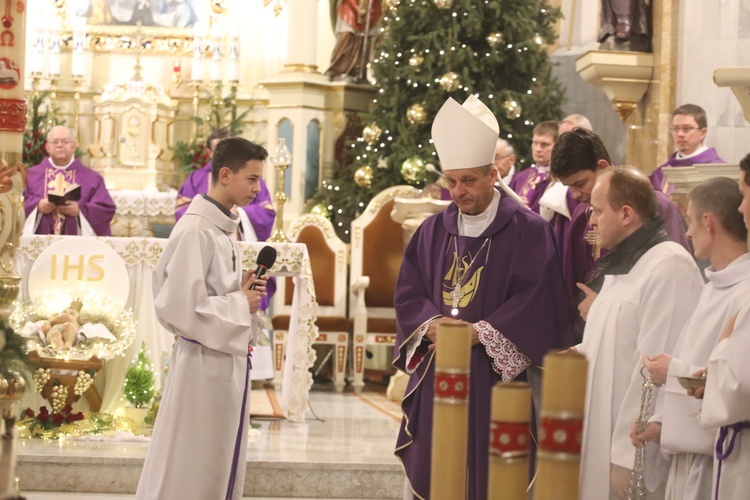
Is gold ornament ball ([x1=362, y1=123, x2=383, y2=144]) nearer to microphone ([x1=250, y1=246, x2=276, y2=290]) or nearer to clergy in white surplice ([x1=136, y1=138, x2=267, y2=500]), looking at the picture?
clergy in white surplice ([x1=136, y1=138, x2=267, y2=500])

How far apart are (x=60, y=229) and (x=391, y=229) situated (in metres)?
2.92

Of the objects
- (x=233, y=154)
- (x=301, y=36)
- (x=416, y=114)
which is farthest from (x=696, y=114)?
(x=301, y=36)

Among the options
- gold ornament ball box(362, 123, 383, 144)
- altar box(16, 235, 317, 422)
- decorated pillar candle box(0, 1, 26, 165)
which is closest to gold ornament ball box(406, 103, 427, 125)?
gold ornament ball box(362, 123, 383, 144)

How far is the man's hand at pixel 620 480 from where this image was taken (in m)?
3.34

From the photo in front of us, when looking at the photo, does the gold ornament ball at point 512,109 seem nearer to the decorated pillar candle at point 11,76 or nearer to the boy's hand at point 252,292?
the decorated pillar candle at point 11,76

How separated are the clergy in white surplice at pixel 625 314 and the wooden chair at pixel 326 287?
5793 mm

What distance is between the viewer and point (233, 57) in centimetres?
1095

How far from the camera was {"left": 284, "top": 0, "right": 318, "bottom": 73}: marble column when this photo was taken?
1084 centimetres

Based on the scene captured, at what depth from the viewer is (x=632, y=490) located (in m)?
3.27

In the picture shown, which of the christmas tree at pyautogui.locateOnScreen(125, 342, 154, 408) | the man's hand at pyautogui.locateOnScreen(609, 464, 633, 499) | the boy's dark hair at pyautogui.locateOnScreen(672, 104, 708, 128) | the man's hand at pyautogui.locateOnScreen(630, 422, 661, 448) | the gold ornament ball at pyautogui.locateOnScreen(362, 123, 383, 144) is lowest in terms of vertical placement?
the christmas tree at pyautogui.locateOnScreen(125, 342, 154, 408)

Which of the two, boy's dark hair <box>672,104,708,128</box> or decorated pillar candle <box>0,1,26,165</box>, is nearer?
decorated pillar candle <box>0,1,26,165</box>

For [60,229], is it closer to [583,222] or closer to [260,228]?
[260,228]

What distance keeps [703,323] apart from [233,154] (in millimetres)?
1926

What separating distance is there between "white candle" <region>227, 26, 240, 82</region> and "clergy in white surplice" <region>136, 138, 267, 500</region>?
267 inches
